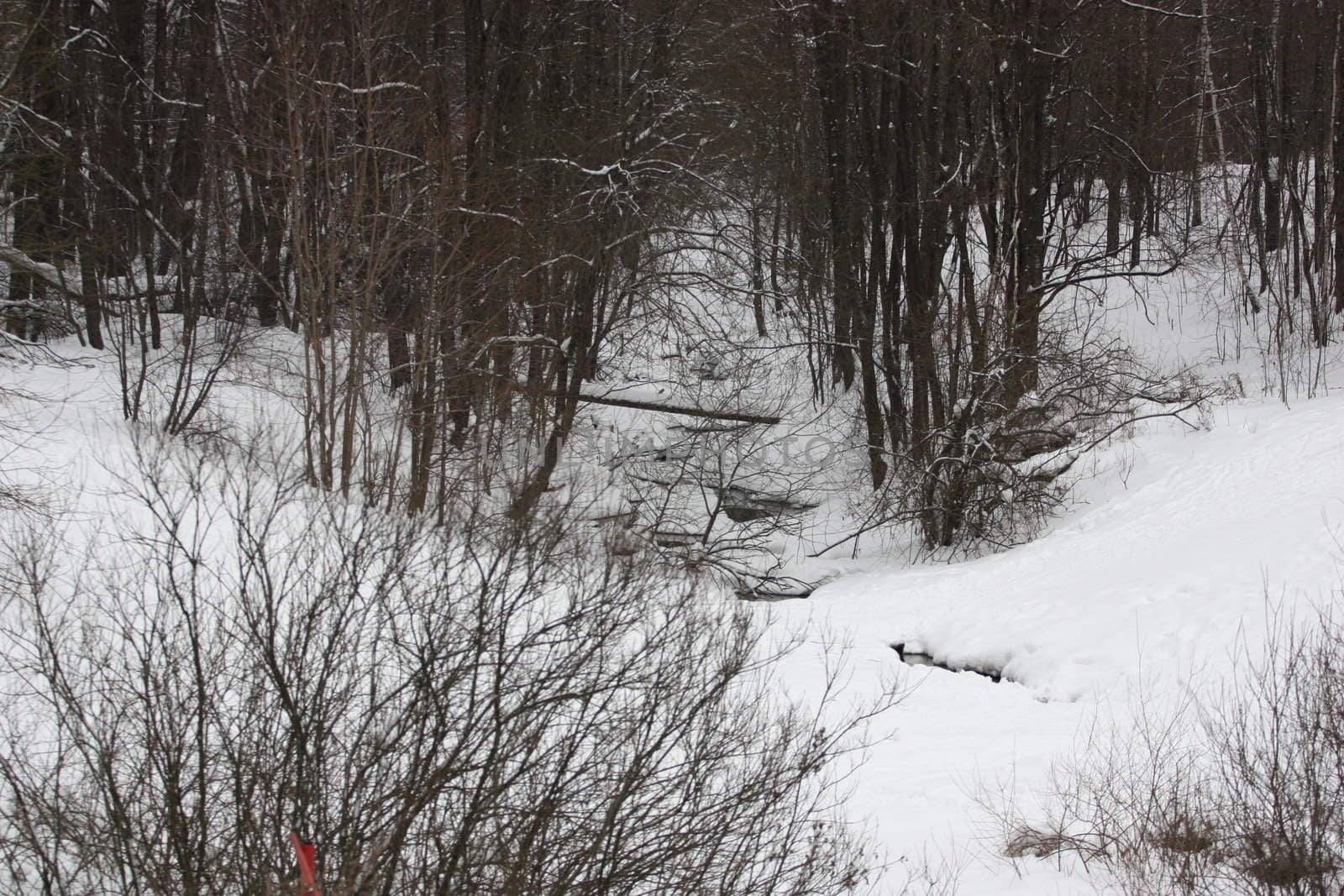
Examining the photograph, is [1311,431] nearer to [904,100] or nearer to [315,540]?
[904,100]

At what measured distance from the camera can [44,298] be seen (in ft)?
52.4

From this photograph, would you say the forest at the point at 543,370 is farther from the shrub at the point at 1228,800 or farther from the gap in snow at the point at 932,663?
the shrub at the point at 1228,800

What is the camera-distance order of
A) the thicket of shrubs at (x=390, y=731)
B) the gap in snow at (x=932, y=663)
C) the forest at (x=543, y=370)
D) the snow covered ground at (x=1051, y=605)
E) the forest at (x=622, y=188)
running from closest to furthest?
the thicket of shrubs at (x=390, y=731), the forest at (x=543, y=370), the snow covered ground at (x=1051, y=605), the gap in snow at (x=932, y=663), the forest at (x=622, y=188)

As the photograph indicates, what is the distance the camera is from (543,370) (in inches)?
791

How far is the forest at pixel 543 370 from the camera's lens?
634cm

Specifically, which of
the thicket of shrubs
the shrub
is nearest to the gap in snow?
the shrub

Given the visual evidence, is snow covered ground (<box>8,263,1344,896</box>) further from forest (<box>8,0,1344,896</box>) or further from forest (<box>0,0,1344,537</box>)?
forest (<box>0,0,1344,537</box>)

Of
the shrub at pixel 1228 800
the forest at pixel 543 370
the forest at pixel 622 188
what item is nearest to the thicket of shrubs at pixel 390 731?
the forest at pixel 543 370

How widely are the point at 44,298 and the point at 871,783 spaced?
43.7ft

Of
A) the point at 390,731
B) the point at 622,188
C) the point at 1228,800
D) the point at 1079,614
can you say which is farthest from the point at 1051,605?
the point at 622,188

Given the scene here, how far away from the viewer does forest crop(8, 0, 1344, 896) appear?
634 centimetres

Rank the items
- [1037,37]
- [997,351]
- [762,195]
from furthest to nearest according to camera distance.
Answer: [762,195] → [1037,37] → [997,351]

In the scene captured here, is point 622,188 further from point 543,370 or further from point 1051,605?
point 1051,605

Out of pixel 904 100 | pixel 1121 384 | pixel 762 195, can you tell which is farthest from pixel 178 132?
pixel 1121 384
